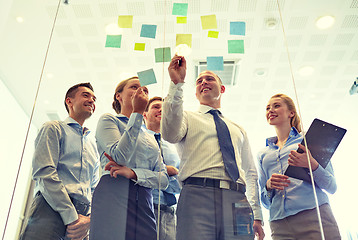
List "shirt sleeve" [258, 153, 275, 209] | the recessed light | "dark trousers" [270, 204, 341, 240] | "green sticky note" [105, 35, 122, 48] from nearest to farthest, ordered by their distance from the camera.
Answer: "dark trousers" [270, 204, 341, 240]
"shirt sleeve" [258, 153, 275, 209]
"green sticky note" [105, 35, 122, 48]
the recessed light

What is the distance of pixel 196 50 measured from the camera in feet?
10.9

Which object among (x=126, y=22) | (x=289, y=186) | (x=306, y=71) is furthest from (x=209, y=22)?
(x=306, y=71)

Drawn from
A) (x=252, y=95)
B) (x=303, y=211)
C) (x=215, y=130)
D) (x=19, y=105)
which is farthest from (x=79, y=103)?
(x=252, y=95)

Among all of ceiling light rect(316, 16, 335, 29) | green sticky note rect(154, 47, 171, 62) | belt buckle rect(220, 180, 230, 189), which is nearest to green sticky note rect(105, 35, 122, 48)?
green sticky note rect(154, 47, 171, 62)

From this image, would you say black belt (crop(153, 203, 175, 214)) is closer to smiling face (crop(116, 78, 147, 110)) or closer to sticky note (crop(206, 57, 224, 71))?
smiling face (crop(116, 78, 147, 110))

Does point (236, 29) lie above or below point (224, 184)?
above

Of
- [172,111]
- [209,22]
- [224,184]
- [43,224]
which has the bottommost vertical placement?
[43,224]

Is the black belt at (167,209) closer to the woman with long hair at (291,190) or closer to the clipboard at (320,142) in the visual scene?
the woman with long hair at (291,190)

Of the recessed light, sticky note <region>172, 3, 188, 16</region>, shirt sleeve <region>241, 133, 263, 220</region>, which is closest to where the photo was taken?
shirt sleeve <region>241, 133, 263, 220</region>

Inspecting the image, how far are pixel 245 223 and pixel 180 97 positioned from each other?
53 centimetres

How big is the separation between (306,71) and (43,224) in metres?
Answer: 3.46

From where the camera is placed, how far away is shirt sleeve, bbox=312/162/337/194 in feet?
4.76

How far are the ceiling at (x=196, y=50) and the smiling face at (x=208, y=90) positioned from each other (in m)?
1.02

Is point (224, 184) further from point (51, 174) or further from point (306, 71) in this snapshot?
point (306, 71)
